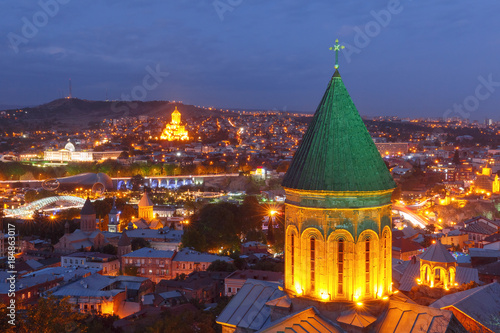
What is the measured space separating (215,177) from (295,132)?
67528mm

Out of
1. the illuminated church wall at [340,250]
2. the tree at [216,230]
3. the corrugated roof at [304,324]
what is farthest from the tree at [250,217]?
the corrugated roof at [304,324]

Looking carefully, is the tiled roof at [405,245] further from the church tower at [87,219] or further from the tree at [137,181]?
the tree at [137,181]

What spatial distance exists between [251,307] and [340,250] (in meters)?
2.12

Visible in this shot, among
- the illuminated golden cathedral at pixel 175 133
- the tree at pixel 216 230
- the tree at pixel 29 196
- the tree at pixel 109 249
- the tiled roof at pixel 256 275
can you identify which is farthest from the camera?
the illuminated golden cathedral at pixel 175 133

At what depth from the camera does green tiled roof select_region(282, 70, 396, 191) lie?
8492 millimetres

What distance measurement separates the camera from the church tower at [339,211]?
27.9 feet

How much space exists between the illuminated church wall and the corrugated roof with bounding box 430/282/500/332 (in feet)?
13.9

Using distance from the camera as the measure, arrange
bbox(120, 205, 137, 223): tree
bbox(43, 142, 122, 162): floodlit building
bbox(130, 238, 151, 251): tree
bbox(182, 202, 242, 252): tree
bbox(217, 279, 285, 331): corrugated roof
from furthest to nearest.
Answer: bbox(43, 142, 122, 162): floodlit building
bbox(120, 205, 137, 223): tree
bbox(130, 238, 151, 251): tree
bbox(182, 202, 242, 252): tree
bbox(217, 279, 285, 331): corrugated roof

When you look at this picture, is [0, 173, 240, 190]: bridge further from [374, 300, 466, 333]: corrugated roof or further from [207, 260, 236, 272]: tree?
[374, 300, 466, 333]: corrugated roof

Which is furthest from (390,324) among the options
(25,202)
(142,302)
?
(25,202)

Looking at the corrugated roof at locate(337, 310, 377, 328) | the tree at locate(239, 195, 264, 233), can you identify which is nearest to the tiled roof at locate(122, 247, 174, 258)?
the tree at locate(239, 195, 264, 233)

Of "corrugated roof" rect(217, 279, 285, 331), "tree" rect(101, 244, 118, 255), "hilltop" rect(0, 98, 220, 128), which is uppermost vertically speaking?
"hilltop" rect(0, 98, 220, 128)

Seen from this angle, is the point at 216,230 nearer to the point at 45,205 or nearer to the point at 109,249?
the point at 109,249

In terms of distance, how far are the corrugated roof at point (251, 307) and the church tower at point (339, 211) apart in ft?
2.71
